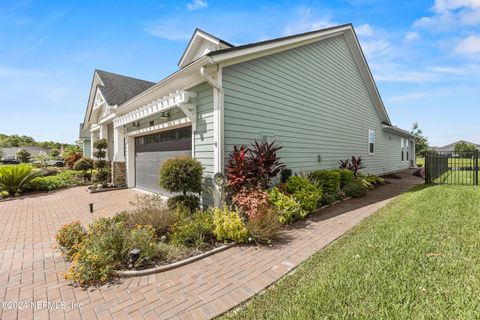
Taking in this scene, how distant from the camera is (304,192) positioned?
20.9ft

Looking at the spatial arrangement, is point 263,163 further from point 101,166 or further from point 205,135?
point 101,166

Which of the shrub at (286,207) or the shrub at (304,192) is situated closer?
the shrub at (286,207)

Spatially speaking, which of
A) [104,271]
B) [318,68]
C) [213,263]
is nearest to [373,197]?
[318,68]

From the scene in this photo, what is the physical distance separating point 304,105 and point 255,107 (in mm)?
2864

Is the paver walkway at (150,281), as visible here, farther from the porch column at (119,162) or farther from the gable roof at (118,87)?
the gable roof at (118,87)

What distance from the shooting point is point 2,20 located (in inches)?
234

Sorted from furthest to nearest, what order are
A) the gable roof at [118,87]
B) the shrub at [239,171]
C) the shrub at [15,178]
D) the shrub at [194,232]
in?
1. the gable roof at [118,87]
2. the shrub at [15,178]
3. the shrub at [239,171]
4. the shrub at [194,232]

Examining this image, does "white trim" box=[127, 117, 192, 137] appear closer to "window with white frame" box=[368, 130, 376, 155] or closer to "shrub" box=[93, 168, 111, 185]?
"shrub" box=[93, 168, 111, 185]

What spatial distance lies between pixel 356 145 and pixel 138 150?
37.7ft

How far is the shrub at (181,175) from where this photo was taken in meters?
5.46

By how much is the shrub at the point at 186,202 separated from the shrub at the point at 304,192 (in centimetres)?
274

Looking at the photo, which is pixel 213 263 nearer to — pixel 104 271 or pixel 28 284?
pixel 104 271

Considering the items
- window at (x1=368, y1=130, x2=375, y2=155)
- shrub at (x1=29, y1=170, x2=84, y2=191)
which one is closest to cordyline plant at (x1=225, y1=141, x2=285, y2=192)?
window at (x1=368, y1=130, x2=375, y2=155)

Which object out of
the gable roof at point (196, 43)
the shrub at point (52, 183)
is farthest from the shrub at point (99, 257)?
the shrub at point (52, 183)
